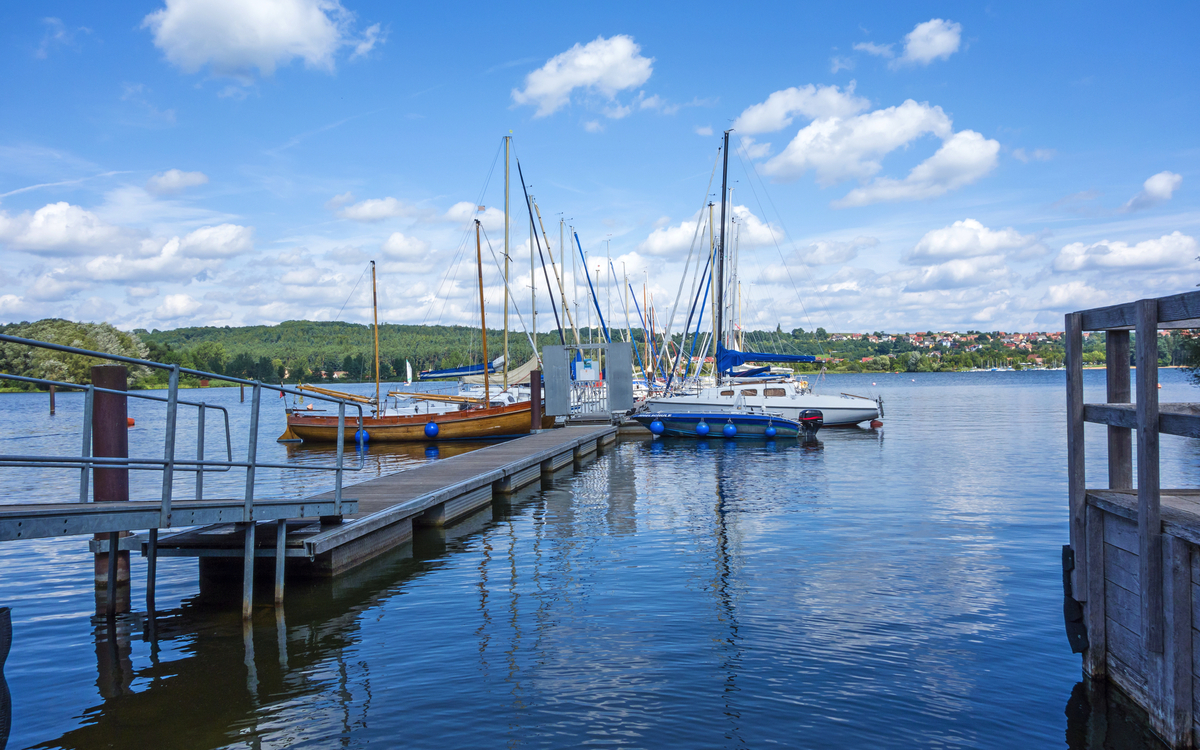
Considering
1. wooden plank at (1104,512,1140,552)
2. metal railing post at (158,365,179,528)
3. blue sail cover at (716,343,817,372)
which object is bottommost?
wooden plank at (1104,512,1140,552)

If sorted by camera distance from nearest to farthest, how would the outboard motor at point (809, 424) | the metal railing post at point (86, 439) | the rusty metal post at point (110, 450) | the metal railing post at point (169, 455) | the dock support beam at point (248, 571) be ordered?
1. the metal railing post at point (169, 455)
2. the metal railing post at point (86, 439)
3. the rusty metal post at point (110, 450)
4. the dock support beam at point (248, 571)
5. the outboard motor at point (809, 424)

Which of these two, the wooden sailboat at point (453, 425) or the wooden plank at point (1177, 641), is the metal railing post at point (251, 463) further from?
the wooden sailboat at point (453, 425)

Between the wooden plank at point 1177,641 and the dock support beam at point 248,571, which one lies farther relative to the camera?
the dock support beam at point 248,571

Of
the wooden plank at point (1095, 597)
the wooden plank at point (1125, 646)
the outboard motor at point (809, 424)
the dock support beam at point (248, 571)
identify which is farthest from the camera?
the outboard motor at point (809, 424)

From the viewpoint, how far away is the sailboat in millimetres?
32031

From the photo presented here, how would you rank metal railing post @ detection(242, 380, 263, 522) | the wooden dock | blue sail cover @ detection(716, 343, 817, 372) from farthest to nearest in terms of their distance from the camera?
blue sail cover @ detection(716, 343, 817, 372), the wooden dock, metal railing post @ detection(242, 380, 263, 522)

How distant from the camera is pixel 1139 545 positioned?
4941 millimetres

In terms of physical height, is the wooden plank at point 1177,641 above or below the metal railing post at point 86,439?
below

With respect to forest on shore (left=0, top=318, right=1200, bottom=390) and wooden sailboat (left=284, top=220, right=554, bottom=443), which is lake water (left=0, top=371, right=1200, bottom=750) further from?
forest on shore (left=0, top=318, right=1200, bottom=390)

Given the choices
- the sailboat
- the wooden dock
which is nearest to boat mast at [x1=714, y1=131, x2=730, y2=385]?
the sailboat

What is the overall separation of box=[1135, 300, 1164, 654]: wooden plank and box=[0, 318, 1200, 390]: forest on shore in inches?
1288

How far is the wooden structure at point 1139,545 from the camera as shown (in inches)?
179

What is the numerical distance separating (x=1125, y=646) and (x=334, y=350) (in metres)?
102

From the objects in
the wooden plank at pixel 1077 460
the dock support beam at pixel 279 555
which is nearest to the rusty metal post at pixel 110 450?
the dock support beam at pixel 279 555
